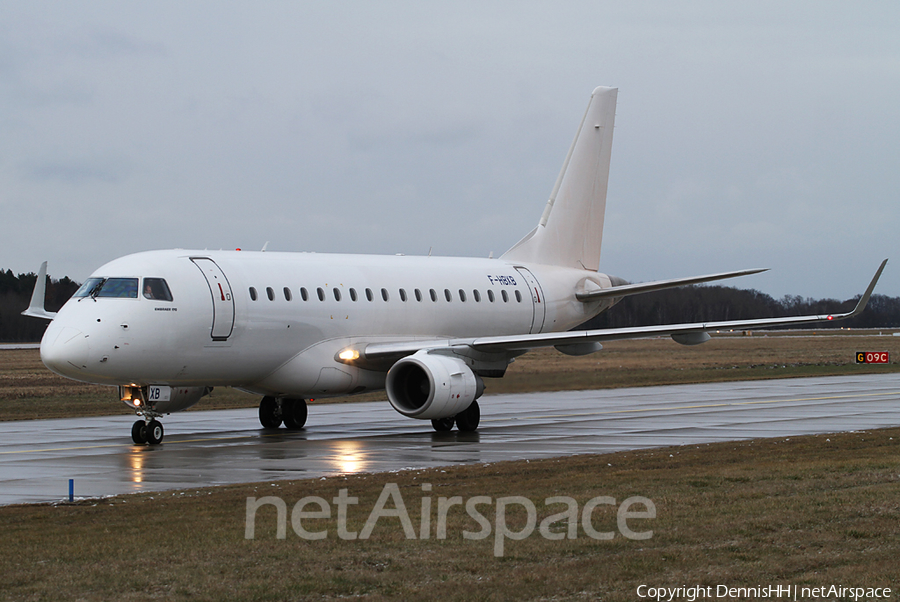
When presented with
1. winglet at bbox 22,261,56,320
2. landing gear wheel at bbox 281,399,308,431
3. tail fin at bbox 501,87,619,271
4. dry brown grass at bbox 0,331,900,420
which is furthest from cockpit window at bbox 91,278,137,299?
tail fin at bbox 501,87,619,271

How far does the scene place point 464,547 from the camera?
32.9 feet

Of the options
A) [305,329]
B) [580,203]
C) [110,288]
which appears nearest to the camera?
[110,288]

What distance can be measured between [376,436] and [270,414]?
3520 millimetres

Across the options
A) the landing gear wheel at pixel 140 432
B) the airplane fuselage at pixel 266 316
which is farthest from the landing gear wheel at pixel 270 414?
the landing gear wheel at pixel 140 432

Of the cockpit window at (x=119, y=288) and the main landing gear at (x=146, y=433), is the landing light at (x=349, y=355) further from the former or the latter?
the cockpit window at (x=119, y=288)

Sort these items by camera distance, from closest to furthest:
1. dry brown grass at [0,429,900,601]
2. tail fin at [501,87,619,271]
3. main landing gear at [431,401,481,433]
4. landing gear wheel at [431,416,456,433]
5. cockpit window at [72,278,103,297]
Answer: dry brown grass at [0,429,900,601], cockpit window at [72,278,103,297], landing gear wheel at [431,416,456,433], main landing gear at [431,401,481,433], tail fin at [501,87,619,271]

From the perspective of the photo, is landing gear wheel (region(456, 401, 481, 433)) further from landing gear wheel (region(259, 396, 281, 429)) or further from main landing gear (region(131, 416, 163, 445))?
main landing gear (region(131, 416, 163, 445))

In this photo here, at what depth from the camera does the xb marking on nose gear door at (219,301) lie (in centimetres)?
2252

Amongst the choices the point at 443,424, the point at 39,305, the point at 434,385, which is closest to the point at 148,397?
the point at 434,385

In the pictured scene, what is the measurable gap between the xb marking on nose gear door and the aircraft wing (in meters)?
3.49

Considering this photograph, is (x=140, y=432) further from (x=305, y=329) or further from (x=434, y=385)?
(x=434, y=385)

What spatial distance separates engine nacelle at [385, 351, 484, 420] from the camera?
23.2 meters

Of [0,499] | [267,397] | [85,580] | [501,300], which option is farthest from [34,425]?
[85,580]

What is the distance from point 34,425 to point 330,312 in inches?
330
